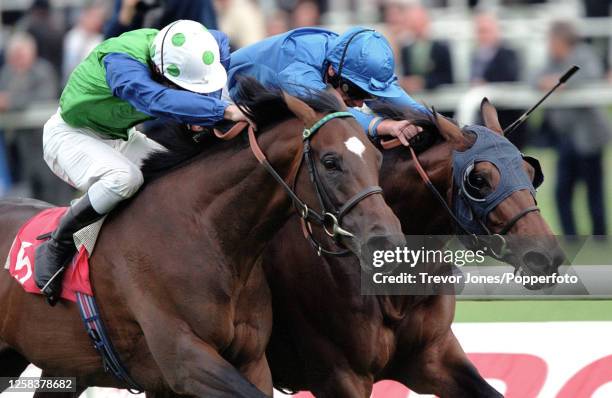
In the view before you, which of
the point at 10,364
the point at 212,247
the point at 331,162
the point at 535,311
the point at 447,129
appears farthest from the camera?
the point at 535,311

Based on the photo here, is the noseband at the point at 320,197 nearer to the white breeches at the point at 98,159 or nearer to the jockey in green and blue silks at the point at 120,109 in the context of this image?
the jockey in green and blue silks at the point at 120,109

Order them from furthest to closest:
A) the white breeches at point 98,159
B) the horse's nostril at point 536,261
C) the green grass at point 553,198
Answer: the green grass at point 553,198 < the white breeches at point 98,159 < the horse's nostril at point 536,261

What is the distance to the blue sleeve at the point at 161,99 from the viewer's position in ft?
16.7

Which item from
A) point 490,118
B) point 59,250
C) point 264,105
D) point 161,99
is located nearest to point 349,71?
point 264,105

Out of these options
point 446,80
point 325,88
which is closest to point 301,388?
point 325,88

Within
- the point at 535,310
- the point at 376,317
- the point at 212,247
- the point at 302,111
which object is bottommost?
the point at 535,310

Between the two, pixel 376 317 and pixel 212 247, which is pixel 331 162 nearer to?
pixel 212 247

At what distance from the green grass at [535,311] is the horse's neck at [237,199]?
267cm

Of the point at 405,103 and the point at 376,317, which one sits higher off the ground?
the point at 405,103

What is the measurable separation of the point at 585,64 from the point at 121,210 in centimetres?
531

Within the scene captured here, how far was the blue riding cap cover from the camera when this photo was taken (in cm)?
524

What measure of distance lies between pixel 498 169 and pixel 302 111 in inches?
32.8

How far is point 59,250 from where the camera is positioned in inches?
217

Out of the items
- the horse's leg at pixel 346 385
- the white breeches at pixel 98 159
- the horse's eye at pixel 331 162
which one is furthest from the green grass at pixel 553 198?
the horse's eye at pixel 331 162
